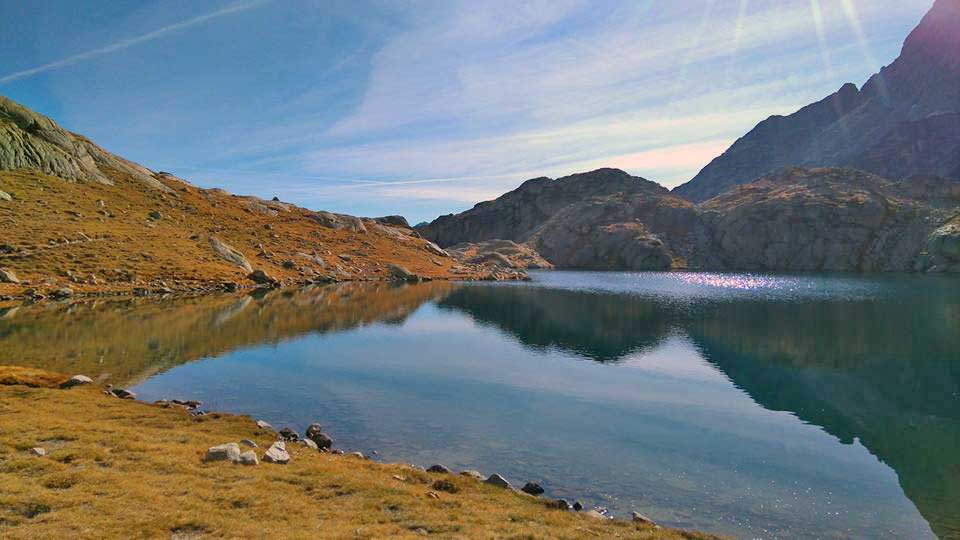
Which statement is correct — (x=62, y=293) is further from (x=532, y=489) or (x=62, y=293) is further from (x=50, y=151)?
(x=532, y=489)

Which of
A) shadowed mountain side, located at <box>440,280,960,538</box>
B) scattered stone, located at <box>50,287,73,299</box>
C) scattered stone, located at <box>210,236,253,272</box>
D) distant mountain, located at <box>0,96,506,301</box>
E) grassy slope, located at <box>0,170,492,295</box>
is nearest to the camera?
shadowed mountain side, located at <box>440,280,960,538</box>

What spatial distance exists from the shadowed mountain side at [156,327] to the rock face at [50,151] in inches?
2755

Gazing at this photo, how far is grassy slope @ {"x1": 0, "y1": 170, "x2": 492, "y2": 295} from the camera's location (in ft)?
278

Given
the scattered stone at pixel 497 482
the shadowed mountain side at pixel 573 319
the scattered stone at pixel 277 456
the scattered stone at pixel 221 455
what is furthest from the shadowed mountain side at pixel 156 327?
the scattered stone at pixel 497 482

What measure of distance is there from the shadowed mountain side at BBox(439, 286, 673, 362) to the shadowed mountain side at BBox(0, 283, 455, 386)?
1599 cm

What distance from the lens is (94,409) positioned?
2603 cm

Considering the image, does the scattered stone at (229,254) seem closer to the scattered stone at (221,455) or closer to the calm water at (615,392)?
the calm water at (615,392)

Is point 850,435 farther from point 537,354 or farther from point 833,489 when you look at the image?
point 537,354

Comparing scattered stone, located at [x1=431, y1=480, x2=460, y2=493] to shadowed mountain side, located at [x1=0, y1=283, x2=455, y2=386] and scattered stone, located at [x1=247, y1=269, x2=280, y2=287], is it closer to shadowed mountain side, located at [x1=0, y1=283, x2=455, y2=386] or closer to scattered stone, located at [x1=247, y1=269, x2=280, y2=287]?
shadowed mountain side, located at [x1=0, y1=283, x2=455, y2=386]

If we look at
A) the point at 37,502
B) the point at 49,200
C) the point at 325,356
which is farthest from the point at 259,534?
the point at 49,200

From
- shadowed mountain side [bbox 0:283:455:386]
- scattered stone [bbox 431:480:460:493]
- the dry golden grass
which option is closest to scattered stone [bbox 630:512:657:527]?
the dry golden grass

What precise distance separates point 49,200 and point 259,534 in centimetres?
12472

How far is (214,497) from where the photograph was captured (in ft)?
51.0

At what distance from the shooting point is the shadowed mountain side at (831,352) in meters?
28.9
